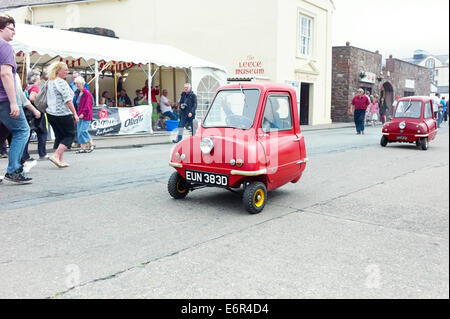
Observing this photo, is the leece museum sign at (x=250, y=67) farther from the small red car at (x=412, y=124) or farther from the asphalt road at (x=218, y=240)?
the asphalt road at (x=218, y=240)

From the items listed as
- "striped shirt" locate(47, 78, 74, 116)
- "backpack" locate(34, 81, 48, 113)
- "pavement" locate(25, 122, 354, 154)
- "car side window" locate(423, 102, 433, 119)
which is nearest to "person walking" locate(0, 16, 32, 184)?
"striped shirt" locate(47, 78, 74, 116)

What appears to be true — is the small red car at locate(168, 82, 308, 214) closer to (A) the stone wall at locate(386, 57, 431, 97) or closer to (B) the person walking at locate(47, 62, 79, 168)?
(B) the person walking at locate(47, 62, 79, 168)

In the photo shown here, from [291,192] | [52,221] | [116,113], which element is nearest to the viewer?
[52,221]

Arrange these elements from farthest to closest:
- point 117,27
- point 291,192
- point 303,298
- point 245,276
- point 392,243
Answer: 1. point 117,27
2. point 291,192
3. point 392,243
4. point 245,276
5. point 303,298

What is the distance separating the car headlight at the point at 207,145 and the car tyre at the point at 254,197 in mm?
664

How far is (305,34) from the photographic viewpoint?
26.1m

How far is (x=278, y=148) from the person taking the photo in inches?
218

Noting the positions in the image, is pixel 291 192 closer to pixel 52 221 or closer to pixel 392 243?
pixel 392 243

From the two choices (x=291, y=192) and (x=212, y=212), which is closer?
(x=212, y=212)

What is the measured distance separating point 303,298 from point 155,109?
16790 mm

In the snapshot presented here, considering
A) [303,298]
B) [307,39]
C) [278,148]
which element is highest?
[307,39]

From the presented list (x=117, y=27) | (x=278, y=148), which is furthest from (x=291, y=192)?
(x=117, y=27)

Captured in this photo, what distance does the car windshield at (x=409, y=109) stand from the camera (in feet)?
43.2

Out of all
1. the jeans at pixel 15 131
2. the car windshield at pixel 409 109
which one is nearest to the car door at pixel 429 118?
the car windshield at pixel 409 109
